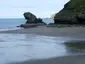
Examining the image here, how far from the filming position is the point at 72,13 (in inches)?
3120

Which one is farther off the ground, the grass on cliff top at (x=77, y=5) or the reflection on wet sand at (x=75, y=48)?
the grass on cliff top at (x=77, y=5)

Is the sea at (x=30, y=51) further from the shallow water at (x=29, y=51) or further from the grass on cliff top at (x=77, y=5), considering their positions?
the grass on cliff top at (x=77, y=5)

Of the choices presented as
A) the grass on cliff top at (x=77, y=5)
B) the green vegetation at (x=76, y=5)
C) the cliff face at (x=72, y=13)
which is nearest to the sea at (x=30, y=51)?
the cliff face at (x=72, y=13)

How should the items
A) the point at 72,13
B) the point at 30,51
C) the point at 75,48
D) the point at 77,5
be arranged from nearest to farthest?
the point at 30,51
the point at 75,48
the point at 72,13
the point at 77,5

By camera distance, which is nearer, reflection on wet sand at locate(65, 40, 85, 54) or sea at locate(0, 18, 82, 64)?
sea at locate(0, 18, 82, 64)

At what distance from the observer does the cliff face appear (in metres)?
72.3

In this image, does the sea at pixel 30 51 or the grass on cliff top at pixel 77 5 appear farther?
the grass on cliff top at pixel 77 5

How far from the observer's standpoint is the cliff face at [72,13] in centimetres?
7231

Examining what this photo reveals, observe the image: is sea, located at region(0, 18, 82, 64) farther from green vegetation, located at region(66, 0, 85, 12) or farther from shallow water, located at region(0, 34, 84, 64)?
green vegetation, located at region(66, 0, 85, 12)

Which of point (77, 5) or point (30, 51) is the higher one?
point (77, 5)

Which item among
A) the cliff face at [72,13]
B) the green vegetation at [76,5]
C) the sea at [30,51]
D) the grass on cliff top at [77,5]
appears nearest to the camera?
the sea at [30,51]

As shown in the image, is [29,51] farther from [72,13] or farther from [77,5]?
[77,5]

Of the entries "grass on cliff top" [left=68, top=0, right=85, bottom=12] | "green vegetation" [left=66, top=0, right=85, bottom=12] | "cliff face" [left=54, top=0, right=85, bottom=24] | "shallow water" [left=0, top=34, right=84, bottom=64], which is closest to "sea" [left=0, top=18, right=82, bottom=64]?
"shallow water" [left=0, top=34, right=84, bottom=64]

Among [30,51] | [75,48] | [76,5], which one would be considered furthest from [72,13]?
[30,51]
